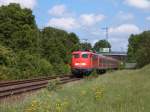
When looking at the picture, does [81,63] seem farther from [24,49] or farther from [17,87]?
[17,87]

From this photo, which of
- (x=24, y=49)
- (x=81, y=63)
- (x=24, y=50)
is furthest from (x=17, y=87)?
(x=24, y=49)

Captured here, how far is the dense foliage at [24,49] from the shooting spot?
4557 centimetres

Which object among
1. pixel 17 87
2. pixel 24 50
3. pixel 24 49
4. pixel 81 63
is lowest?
pixel 17 87

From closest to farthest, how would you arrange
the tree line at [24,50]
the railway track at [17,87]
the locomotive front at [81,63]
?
the railway track at [17,87]
the tree line at [24,50]
the locomotive front at [81,63]

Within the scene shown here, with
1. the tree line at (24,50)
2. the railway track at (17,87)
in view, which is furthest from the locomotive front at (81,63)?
the railway track at (17,87)

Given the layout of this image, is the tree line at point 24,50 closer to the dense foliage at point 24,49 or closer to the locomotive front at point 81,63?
the dense foliage at point 24,49

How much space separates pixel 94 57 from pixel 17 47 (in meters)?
14.8

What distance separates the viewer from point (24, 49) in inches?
2327

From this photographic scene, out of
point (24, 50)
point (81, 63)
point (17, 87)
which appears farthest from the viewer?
point (24, 50)

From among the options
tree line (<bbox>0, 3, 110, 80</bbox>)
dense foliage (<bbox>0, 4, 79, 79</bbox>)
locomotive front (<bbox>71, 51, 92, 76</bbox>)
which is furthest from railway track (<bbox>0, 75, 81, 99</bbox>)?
locomotive front (<bbox>71, 51, 92, 76</bbox>)

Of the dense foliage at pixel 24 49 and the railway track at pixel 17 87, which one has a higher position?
the dense foliage at pixel 24 49

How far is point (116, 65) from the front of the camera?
84.5 metres

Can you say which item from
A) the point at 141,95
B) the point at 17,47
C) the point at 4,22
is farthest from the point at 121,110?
the point at 4,22

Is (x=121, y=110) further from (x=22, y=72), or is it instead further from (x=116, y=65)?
(x=116, y=65)
